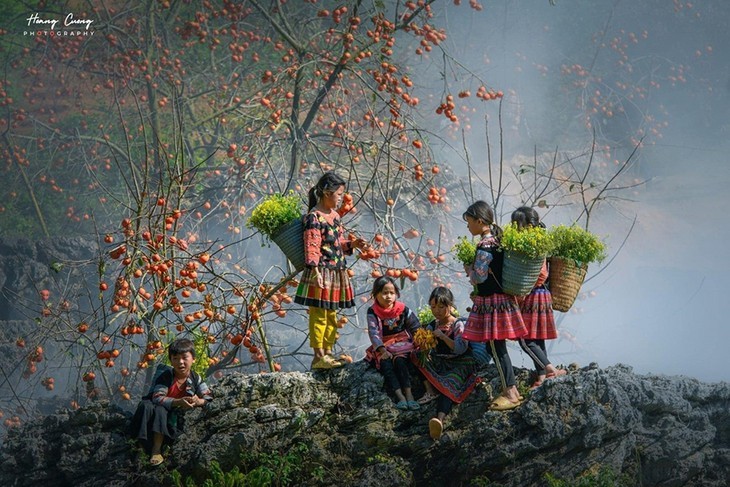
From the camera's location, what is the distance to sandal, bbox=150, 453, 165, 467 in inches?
164

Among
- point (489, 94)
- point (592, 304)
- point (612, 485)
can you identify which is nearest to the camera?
point (612, 485)

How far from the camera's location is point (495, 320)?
415cm

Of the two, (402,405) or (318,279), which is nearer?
(402,405)

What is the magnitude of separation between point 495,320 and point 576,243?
0.57 metres

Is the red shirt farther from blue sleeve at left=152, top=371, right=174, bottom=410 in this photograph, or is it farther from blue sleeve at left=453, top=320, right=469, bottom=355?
blue sleeve at left=453, top=320, right=469, bottom=355

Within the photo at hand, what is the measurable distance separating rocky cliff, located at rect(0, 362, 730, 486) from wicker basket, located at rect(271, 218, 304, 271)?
59 centimetres

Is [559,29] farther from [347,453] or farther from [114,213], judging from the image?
[347,453]

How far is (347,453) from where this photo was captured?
4.20m

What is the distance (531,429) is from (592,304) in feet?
32.1

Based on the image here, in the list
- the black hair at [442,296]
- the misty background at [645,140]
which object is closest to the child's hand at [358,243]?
the black hair at [442,296]

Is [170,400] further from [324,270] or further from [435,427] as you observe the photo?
[435,427]

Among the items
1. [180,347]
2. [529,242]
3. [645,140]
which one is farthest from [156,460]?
[645,140]

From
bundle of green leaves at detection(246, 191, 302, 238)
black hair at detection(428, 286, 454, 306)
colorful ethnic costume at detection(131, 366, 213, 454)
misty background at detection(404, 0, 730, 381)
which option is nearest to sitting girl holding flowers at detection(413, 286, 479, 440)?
black hair at detection(428, 286, 454, 306)

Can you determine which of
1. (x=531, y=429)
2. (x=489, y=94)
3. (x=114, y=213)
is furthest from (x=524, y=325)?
(x=114, y=213)
